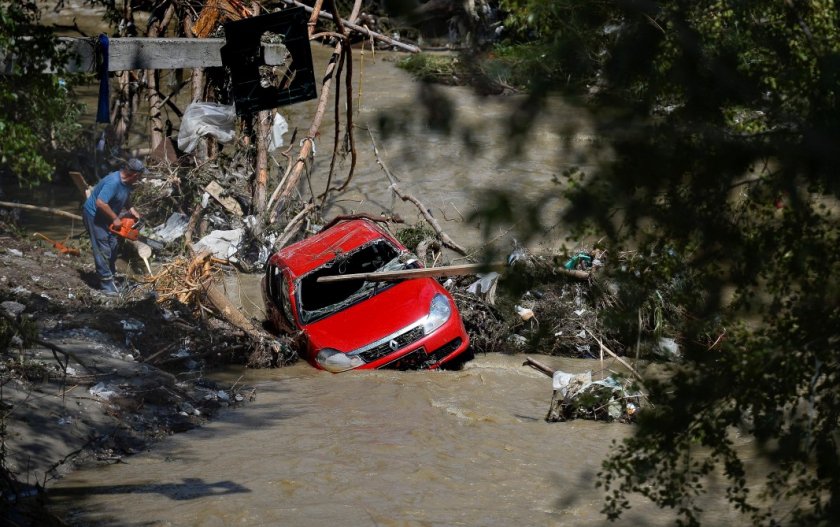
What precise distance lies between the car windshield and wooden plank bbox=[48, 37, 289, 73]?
233 centimetres

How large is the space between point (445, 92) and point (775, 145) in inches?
48.6

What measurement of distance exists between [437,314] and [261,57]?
327cm

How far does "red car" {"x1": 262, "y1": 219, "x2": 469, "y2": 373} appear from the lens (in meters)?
10.4

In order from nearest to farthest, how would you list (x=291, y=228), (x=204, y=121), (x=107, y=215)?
(x=107, y=215) → (x=204, y=121) → (x=291, y=228)

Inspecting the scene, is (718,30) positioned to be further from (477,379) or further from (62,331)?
(62,331)

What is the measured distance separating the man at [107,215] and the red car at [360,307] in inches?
123

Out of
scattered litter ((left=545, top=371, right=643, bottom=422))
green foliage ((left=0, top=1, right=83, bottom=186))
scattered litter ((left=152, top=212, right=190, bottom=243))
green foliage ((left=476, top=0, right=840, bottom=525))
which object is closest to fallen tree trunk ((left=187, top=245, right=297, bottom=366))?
scattered litter ((left=545, top=371, right=643, bottom=422))

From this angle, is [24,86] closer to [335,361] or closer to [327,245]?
[335,361]

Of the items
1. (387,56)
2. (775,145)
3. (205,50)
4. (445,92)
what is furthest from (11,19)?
(387,56)

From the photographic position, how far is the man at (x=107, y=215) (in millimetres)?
14016

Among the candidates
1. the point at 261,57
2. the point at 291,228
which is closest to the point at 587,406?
the point at 261,57

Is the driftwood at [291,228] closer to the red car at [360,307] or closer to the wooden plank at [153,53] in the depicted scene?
the red car at [360,307]

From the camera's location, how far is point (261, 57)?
10.6 metres

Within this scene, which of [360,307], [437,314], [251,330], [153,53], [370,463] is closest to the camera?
[370,463]
